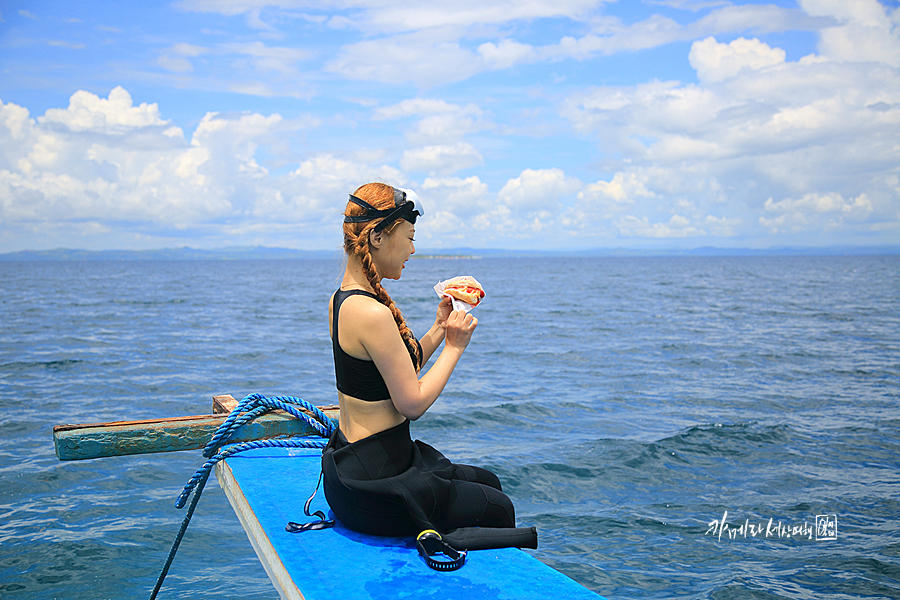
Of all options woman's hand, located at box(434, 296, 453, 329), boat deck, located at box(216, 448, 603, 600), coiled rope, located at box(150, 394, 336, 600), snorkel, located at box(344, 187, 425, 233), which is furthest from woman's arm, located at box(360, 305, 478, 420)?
coiled rope, located at box(150, 394, 336, 600)

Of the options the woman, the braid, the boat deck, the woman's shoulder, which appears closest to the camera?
the boat deck

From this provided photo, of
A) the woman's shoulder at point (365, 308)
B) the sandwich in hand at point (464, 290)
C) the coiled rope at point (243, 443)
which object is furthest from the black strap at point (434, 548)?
the coiled rope at point (243, 443)

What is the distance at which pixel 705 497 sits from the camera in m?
8.52

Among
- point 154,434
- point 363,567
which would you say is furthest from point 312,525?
point 154,434

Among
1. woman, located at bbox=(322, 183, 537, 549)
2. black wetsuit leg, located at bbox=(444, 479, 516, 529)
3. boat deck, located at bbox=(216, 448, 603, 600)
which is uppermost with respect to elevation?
woman, located at bbox=(322, 183, 537, 549)

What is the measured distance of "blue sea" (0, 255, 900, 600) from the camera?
21.8 feet

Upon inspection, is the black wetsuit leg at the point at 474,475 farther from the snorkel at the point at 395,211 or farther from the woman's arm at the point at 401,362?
the snorkel at the point at 395,211

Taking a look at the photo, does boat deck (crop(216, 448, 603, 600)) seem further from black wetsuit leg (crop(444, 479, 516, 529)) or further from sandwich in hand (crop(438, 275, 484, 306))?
sandwich in hand (crop(438, 275, 484, 306))

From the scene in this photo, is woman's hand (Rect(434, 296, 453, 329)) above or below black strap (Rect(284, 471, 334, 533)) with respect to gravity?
above

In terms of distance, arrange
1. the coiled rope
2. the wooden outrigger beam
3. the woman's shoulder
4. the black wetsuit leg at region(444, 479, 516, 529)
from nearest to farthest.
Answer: the woman's shoulder < the black wetsuit leg at region(444, 479, 516, 529) < the wooden outrigger beam < the coiled rope

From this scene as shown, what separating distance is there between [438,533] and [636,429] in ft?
29.3

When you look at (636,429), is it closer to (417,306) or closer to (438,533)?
(438,533)

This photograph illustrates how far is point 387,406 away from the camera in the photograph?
138 inches

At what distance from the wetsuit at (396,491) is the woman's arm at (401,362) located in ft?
0.45
